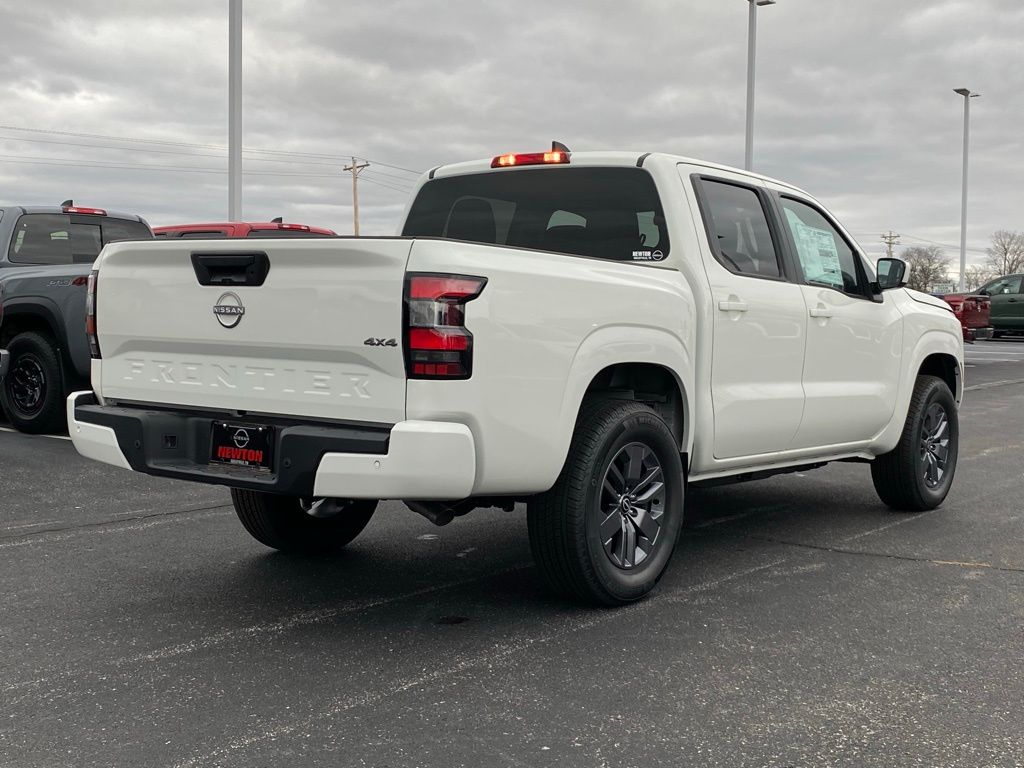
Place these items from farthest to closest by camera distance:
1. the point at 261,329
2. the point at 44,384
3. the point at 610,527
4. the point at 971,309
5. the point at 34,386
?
the point at 971,309 → the point at 34,386 → the point at 44,384 → the point at 610,527 → the point at 261,329

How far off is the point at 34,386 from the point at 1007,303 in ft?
92.0

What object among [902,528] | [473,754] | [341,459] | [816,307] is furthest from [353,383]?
[902,528]

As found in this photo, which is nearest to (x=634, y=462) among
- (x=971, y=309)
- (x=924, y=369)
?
(x=924, y=369)

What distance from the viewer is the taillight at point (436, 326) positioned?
379 centimetres

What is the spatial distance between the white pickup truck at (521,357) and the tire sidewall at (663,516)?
0.04 ft

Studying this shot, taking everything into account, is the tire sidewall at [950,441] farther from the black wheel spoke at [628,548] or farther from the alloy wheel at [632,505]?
the black wheel spoke at [628,548]

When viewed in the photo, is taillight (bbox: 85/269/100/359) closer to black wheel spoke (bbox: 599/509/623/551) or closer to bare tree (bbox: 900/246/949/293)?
black wheel spoke (bbox: 599/509/623/551)

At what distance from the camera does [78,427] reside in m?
4.66

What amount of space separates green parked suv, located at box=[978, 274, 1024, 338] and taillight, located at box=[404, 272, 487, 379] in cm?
3009

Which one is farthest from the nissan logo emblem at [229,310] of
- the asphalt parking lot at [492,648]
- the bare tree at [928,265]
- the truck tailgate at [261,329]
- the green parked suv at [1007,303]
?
the bare tree at [928,265]

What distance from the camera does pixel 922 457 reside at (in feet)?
22.4

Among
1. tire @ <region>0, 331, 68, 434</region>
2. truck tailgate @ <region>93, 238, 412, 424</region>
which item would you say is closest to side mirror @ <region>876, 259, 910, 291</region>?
truck tailgate @ <region>93, 238, 412, 424</region>

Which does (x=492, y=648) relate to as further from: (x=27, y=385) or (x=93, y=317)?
(x=27, y=385)

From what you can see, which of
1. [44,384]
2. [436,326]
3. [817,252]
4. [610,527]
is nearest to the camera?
[436,326]
